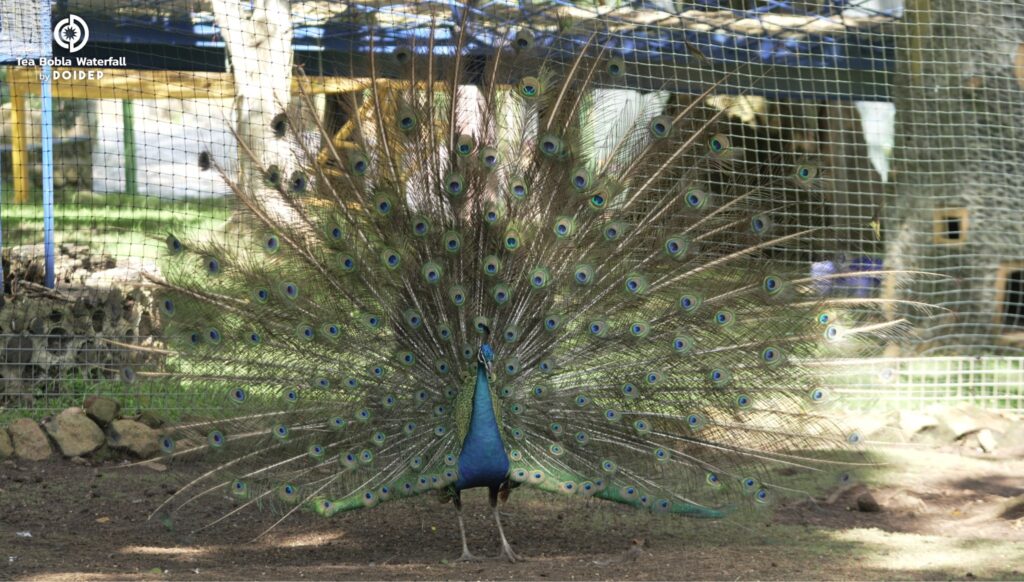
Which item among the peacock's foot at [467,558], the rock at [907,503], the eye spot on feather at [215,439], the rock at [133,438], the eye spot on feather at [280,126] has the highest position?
the eye spot on feather at [280,126]

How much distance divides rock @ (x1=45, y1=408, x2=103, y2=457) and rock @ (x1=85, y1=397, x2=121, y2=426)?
0.06m

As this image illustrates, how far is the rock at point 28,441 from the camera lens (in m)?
7.15

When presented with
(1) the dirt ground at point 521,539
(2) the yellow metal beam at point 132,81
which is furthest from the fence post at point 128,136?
(1) the dirt ground at point 521,539

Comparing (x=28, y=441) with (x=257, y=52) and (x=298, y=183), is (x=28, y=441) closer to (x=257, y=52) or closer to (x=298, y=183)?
(x=298, y=183)

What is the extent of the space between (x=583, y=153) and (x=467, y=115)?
65 centimetres

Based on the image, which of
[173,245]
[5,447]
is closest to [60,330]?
[5,447]

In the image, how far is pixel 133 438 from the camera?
740cm

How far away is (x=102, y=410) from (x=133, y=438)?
1.06 ft

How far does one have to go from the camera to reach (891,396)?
942cm

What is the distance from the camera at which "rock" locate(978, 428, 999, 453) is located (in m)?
8.62

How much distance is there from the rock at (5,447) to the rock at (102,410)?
55 cm

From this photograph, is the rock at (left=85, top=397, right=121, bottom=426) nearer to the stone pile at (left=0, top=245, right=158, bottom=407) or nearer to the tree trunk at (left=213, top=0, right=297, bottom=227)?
the stone pile at (left=0, top=245, right=158, bottom=407)

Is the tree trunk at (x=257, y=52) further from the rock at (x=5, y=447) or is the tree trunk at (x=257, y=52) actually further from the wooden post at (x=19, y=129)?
the rock at (x=5, y=447)

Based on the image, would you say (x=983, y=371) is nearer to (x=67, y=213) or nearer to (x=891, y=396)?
(x=891, y=396)
